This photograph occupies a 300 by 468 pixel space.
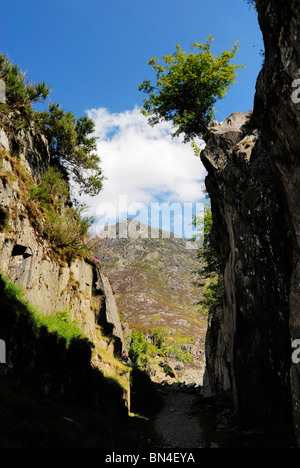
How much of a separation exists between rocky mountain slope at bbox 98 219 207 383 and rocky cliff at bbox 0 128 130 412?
41681 millimetres

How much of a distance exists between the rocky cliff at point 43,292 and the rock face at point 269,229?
22.4 ft

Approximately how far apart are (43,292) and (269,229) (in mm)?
10236

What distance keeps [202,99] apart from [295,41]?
11734mm

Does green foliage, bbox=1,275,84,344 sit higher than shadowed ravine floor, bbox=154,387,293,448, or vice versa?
green foliage, bbox=1,275,84,344

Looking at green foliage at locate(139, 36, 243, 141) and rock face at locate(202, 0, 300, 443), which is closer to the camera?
rock face at locate(202, 0, 300, 443)

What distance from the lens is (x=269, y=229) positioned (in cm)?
975

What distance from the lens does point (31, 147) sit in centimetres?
1575

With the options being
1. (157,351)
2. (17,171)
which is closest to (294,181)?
(17,171)

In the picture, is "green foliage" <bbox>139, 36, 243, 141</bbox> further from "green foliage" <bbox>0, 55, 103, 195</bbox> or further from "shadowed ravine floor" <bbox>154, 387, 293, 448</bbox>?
"shadowed ravine floor" <bbox>154, 387, 293, 448</bbox>

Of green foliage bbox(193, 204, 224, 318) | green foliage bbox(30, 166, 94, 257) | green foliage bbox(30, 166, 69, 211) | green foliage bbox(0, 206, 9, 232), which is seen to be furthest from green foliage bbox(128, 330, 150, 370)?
green foliage bbox(0, 206, 9, 232)

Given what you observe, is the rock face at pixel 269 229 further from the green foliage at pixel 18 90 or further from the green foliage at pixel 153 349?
the green foliage at pixel 153 349

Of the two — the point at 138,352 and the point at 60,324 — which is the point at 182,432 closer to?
the point at 60,324

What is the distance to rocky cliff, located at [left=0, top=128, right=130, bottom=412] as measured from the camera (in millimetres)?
7773

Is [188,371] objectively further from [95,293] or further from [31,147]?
[31,147]
